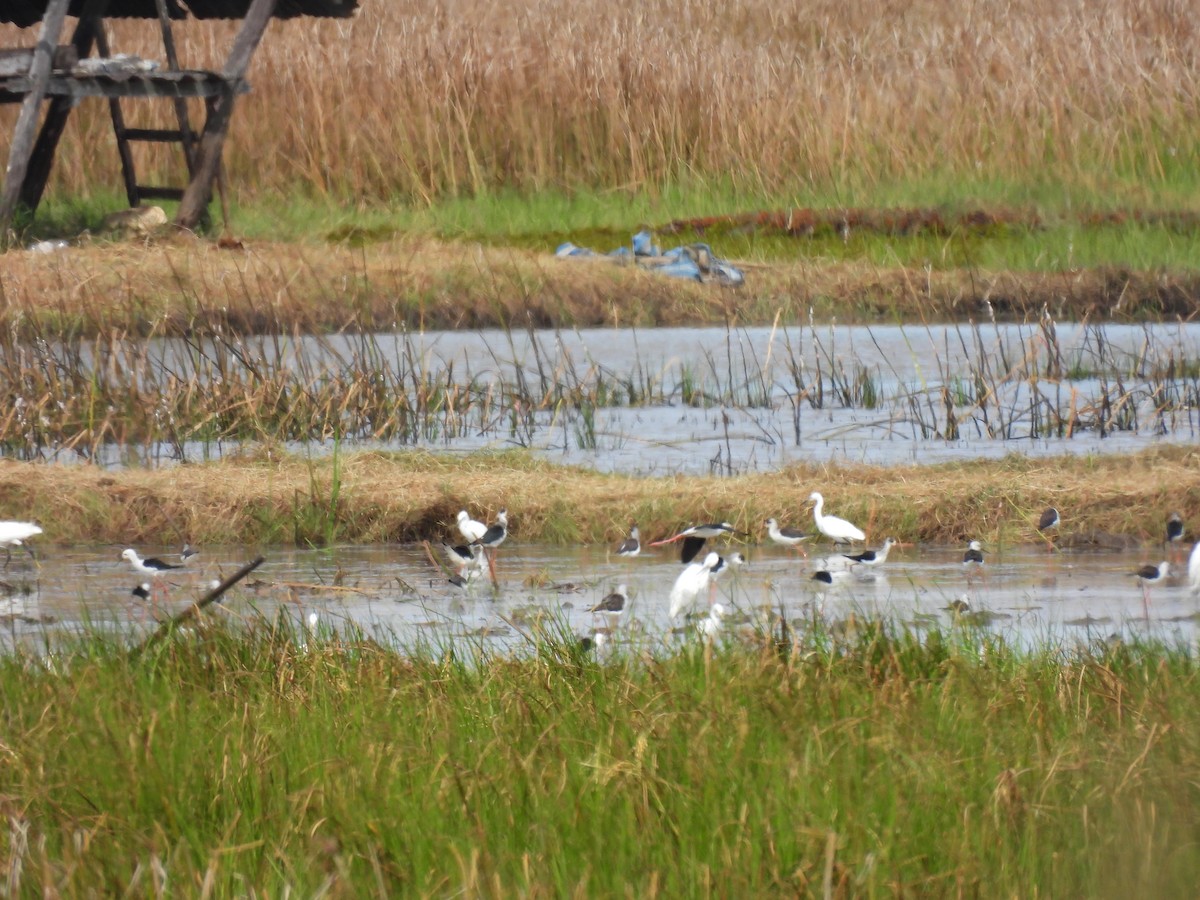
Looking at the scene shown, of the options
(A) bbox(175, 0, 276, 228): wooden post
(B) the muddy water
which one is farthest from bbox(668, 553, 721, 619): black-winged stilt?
(A) bbox(175, 0, 276, 228): wooden post

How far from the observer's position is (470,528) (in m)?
8.24

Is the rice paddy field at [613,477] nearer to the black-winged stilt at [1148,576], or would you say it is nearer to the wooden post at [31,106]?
the black-winged stilt at [1148,576]

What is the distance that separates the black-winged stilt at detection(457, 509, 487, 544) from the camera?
8.22 metres

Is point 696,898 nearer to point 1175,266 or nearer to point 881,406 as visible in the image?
point 881,406

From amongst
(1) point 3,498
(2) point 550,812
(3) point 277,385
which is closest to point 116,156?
(3) point 277,385

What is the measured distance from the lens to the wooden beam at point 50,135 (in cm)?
1711

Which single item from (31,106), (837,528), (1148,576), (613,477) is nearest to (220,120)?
(31,106)

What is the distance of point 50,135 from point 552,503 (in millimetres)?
10233

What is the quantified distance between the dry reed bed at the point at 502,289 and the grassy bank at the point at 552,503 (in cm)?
459

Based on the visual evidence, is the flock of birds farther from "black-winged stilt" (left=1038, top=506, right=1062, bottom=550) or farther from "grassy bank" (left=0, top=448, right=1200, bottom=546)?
"grassy bank" (left=0, top=448, right=1200, bottom=546)

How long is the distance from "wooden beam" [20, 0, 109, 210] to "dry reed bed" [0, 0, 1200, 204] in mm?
2765

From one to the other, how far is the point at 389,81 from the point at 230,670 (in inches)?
655

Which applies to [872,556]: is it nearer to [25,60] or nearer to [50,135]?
[25,60]

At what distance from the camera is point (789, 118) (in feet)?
68.0
